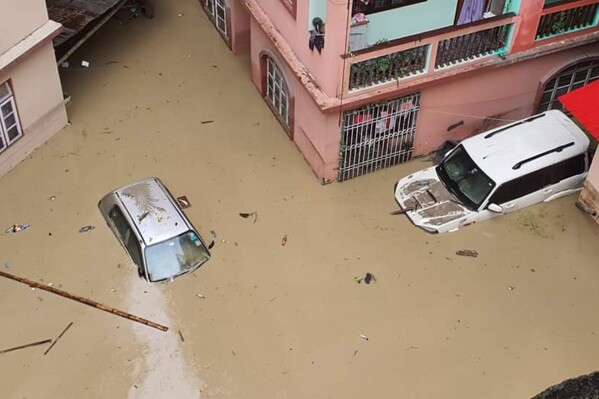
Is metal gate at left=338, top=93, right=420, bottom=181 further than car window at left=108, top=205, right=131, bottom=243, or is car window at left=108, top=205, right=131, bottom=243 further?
metal gate at left=338, top=93, right=420, bottom=181

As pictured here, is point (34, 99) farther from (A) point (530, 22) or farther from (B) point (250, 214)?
(A) point (530, 22)

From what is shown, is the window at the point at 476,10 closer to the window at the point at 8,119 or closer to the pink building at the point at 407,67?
the pink building at the point at 407,67

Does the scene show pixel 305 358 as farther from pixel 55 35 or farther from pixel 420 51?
pixel 55 35

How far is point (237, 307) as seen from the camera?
15719mm

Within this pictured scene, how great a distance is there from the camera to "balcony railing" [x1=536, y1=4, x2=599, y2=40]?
57.2 feet

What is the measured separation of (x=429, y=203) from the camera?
1736 centimetres

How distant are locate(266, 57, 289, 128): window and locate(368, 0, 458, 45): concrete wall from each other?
8.81 ft

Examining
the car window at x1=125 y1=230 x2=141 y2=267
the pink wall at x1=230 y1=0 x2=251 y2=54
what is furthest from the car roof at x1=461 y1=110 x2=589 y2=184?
the car window at x1=125 y1=230 x2=141 y2=267

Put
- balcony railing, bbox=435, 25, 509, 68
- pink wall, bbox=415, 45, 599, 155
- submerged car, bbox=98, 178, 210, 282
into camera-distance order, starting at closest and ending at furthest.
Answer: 1. submerged car, bbox=98, 178, 210, 282
2. balcony railing, bbox=435, 25, 509, 68
3. pink wall, bbox=415, 45, 599, 155

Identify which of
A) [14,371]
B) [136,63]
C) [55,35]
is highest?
[55,35]

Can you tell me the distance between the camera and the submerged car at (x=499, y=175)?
55.4 ft

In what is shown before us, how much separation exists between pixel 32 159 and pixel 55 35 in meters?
2.87

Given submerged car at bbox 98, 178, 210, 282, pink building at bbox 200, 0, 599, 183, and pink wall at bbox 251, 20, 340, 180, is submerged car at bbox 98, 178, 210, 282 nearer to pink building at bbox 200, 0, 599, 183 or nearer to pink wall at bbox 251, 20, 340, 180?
pink wall at bbox 251, 20, 340, 180

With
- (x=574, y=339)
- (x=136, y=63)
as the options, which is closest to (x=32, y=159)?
(x=136, y=63)
